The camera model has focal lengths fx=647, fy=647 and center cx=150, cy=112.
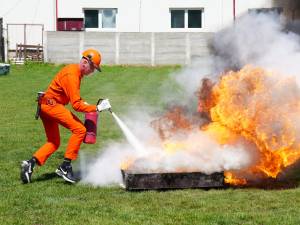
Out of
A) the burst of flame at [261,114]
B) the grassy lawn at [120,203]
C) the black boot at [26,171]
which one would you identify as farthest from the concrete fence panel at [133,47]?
the burst of flame at [261,114]

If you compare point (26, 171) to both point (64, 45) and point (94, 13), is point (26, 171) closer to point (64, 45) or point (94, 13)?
point (64, 45)

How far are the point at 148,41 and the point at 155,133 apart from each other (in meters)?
24.5

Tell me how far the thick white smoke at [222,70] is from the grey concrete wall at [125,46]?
23755 mm

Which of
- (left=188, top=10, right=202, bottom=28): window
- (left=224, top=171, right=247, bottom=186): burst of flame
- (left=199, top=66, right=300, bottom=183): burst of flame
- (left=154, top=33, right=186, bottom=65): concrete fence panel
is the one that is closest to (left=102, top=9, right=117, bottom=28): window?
(left=154, top=33, right=186, bottom=65): concrete fence panel

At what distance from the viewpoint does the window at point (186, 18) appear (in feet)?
118

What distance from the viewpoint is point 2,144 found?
12.6m

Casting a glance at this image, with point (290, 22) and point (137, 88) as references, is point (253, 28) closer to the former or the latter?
point (290, 22)

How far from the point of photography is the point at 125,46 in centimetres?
3428

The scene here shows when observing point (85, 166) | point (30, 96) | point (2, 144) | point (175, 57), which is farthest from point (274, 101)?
point (175, 57)

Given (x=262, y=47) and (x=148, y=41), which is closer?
(x=262, y=47)

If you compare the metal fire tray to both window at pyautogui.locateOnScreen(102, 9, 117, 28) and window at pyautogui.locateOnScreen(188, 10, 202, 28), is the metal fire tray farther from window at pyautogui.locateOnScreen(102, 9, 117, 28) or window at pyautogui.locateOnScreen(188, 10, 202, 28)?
window at pyautogui.locateOnScreen(188, 10, 202, 28)

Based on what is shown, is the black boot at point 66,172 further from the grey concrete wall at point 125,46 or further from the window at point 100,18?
the window at point 100,18

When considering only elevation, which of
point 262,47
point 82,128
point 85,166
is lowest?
point 85,166

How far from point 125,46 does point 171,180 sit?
85.3ft
